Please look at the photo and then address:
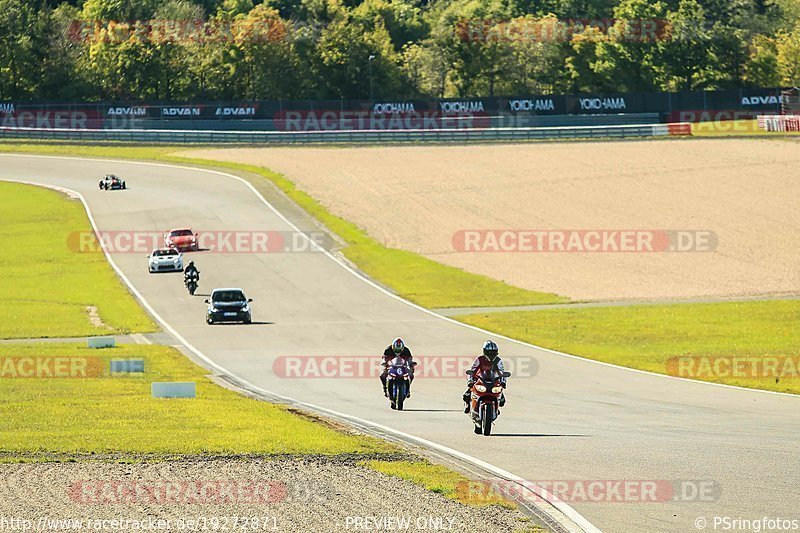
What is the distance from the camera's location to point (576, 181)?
75188 mm

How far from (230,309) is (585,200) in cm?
3200

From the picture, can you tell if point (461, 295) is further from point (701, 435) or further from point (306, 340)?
point (701, 435)

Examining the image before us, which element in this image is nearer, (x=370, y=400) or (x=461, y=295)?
(x=370, y=400)

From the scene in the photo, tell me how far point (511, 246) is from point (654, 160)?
2424cm

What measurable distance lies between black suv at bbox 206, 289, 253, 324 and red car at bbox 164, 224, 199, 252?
18964mm

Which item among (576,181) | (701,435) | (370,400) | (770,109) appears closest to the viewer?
(701,435)

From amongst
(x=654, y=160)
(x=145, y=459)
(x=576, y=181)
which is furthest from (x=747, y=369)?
(x=654, y=160)

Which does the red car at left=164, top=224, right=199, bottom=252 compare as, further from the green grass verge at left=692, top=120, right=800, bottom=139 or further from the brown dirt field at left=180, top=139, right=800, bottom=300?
the green grass verge at left=692, top=120, right=800, bottom=139

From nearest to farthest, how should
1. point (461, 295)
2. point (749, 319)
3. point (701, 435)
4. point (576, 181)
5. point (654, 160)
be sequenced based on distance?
1. point (701, 435)
2. point (749, 319)
3. point (461, 295)
4. point (576, 181)
5. point (654, 160)

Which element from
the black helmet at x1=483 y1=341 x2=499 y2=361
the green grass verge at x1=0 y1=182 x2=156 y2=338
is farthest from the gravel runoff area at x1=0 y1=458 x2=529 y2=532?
the green grass verge at x1=0 y1=182 x2=156 y2=338

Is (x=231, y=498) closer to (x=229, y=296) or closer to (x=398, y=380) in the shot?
(x=398, y=380)

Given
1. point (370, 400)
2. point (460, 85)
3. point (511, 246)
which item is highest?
point (460, 85)

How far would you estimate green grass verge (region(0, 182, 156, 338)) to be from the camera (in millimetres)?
42562

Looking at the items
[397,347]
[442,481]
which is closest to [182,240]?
[397,347]
